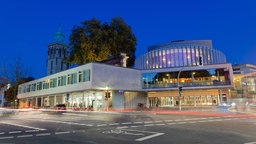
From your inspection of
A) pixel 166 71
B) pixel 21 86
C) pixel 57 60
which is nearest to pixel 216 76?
pixel 166 71

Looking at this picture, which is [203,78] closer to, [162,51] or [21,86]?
[162,51]

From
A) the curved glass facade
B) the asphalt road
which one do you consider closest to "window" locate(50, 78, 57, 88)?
the asphalt road

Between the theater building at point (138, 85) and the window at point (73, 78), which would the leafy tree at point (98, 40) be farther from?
the window at point (73, 78)

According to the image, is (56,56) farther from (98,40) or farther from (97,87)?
(97,87)

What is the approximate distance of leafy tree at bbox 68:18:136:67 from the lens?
1764 inches

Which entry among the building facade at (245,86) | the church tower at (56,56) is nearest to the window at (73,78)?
the building facade at (245,86)

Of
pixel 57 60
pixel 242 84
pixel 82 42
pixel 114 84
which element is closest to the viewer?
pixel 114 84

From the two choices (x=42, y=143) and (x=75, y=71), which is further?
(x=75, y=71)

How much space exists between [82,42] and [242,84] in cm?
4062

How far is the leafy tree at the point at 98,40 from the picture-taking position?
44.8 meters

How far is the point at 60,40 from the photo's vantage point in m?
116

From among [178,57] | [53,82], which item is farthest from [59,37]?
[53,82]

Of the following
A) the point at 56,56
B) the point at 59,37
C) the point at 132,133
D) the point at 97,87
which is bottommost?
the point at 132,133

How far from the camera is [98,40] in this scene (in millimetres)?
44656
